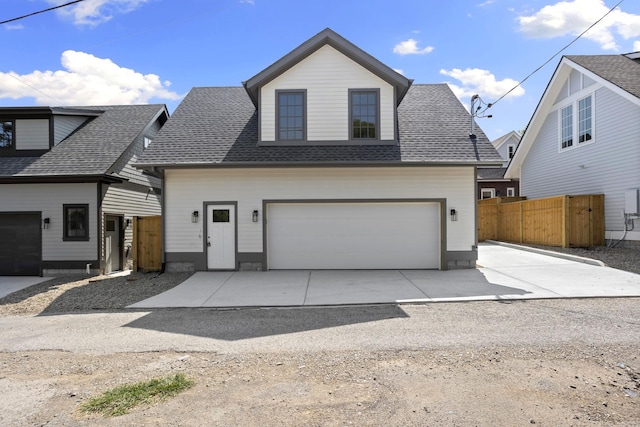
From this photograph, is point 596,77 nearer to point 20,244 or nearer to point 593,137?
point 593,137

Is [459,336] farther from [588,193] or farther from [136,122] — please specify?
[136,122]

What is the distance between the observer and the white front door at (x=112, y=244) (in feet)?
42.1

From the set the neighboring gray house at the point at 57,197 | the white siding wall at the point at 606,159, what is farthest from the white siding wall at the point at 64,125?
the white siding wall at the point at 606,159

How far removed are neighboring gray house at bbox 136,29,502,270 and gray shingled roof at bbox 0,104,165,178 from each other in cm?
259

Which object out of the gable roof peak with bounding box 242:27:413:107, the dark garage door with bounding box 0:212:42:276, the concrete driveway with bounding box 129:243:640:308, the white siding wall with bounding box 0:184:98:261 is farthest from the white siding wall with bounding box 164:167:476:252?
the dark garage door with bounding box 0:212:42:276

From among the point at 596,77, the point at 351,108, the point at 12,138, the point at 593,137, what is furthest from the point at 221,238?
the point at 596,77

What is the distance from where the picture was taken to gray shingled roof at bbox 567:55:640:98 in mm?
13028

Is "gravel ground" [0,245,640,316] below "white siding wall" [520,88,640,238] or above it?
below

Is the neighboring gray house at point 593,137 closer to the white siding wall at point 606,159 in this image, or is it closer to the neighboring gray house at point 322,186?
the white siding wall at point 606,159

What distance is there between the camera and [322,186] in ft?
37.2

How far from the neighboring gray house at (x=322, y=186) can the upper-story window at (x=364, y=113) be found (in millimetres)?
31

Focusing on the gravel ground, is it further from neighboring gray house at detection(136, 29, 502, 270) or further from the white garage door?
the white garage door

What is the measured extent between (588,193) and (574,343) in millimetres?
12857

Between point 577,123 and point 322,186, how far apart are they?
12.1 metres
